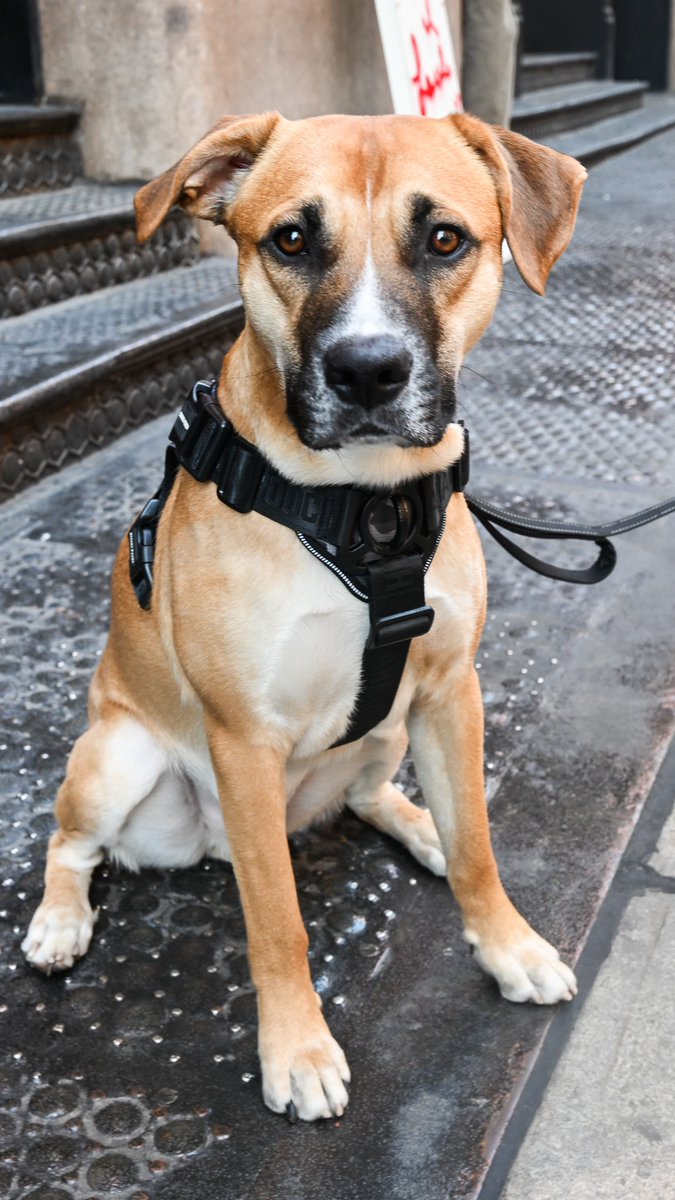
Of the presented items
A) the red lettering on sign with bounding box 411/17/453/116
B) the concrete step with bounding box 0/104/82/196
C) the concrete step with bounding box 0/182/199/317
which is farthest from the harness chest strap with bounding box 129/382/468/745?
the concrete step with bounding box 0/104/82/196

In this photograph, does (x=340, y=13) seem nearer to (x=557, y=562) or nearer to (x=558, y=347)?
(x=558, y=347)

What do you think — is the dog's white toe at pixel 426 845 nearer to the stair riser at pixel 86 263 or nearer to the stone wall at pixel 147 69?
the stair riser at pixel 86 263

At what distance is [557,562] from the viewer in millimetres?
3242

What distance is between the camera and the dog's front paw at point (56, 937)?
1.96m

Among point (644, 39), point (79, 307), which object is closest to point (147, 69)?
point (79, 307)

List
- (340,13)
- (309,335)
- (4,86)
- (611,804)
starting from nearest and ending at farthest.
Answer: (309,335)
(611,804)
(4,86)
(340,13)

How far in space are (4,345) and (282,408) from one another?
2.24 meters

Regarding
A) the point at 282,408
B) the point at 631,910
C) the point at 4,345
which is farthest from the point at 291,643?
the point at 4,345

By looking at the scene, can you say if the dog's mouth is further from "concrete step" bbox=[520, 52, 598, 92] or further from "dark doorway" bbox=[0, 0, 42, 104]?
Answer: "concrete step" bbox=[520, 52, 598, 92]

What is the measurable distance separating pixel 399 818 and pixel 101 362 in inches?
73.7

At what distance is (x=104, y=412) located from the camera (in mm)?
3789

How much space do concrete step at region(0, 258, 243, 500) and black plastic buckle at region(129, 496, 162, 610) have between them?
Answer: 50.9 inches

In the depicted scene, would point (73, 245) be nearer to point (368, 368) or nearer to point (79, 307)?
point (79, 307)

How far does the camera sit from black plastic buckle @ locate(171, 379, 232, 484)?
1826 mm
